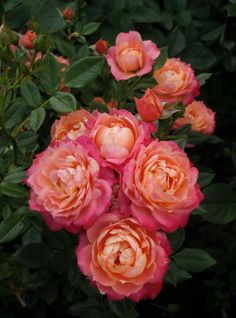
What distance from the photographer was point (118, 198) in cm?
87

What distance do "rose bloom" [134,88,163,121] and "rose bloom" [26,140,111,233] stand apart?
19 centimetres

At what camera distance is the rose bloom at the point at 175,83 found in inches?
46.2

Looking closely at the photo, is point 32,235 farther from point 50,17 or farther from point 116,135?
point 50,17

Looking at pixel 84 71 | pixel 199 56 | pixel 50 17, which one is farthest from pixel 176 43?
pixel 84 71

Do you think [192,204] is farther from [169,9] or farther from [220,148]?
[220,148]

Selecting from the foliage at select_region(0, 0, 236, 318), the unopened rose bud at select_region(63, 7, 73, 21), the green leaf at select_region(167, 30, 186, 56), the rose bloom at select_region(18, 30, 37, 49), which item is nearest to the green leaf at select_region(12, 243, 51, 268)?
the foliage at select_region(0, 0, 236, 318)

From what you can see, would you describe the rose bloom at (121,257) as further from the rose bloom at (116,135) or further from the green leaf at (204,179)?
the green leaf at (204,179)

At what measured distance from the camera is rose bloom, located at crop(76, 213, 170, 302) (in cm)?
83

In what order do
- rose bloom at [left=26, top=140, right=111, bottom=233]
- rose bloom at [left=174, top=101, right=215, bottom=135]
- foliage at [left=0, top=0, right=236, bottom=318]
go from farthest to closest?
1. rose bloom at [left=174, top=101, right=215, bottom=135]
2. foliage at [left=0, top=0, right=236, bottom=318]
3. rose bloom at [left=26, top=140, right=111, bottom=233]

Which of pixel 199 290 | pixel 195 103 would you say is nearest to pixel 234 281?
pixel 199 290

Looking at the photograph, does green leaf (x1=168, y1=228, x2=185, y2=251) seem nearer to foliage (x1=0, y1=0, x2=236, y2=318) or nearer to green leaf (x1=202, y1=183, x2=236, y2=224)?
foliage (x1=0, y1=0, x2=236, y2=318)

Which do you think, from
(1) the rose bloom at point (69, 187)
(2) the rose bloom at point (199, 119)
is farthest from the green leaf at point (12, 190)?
(2) the rose bloom at point (199, 119)

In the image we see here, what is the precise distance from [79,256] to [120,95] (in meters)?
0.44

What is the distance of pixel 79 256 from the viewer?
33.5 inches
